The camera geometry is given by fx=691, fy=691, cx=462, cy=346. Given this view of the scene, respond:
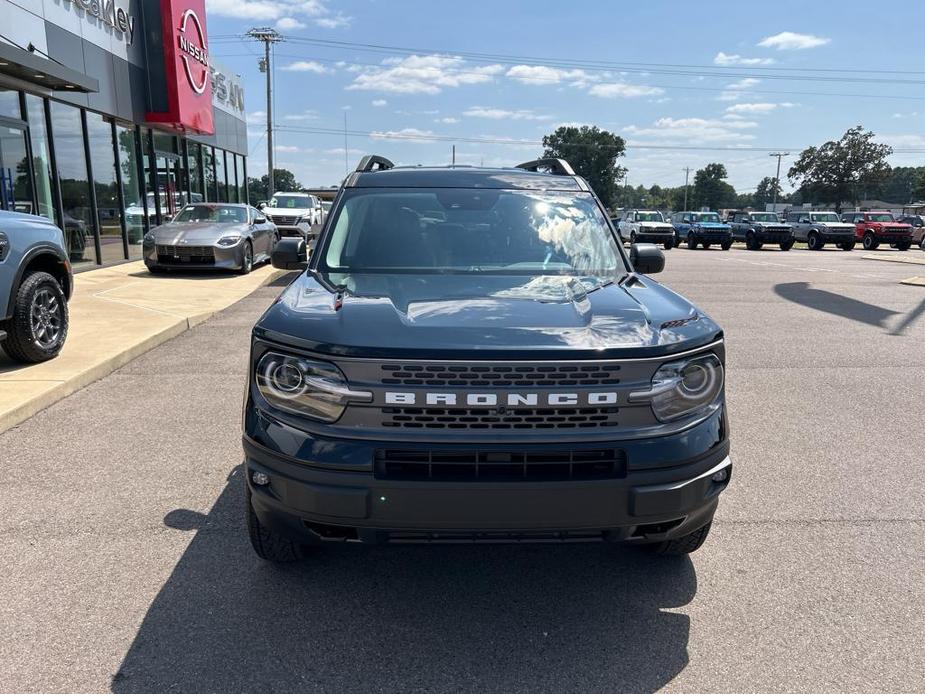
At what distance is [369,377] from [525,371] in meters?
0.54

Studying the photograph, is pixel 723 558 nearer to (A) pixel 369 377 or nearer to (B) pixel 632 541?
(B) pixel 632 541

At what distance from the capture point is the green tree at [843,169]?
74.1 metres

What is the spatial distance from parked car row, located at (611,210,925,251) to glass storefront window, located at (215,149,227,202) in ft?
56.9

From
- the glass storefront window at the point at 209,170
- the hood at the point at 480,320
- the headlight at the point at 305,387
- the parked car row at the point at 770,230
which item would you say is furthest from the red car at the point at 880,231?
the headlight at the point at 305,387

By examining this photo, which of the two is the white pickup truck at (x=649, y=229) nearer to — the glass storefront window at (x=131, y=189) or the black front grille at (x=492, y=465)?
the glass storefront window at (x=131, y=189)

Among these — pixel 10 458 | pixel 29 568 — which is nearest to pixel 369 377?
pixel 29 568

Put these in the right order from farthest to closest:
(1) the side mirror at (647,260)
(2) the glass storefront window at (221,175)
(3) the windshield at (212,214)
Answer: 1. (2) the glass storefront window at (221,175)
2. (3) the windshield at (212,214)
3. (1) the side mirror at (647,260)

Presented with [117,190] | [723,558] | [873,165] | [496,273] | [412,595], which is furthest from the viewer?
[873,165]

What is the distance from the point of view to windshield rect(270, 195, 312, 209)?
23.4 meters

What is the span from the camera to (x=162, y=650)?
8.33 ft

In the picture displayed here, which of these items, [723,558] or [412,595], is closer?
[412,595]

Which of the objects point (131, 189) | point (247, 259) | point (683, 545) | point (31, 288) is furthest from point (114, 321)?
point (131, 189)

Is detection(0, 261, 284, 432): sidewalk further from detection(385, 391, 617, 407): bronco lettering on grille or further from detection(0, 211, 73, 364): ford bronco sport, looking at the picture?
detection(385, 391, 617, 407): bronco lettering on grille

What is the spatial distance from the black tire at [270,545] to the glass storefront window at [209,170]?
22077 mm
